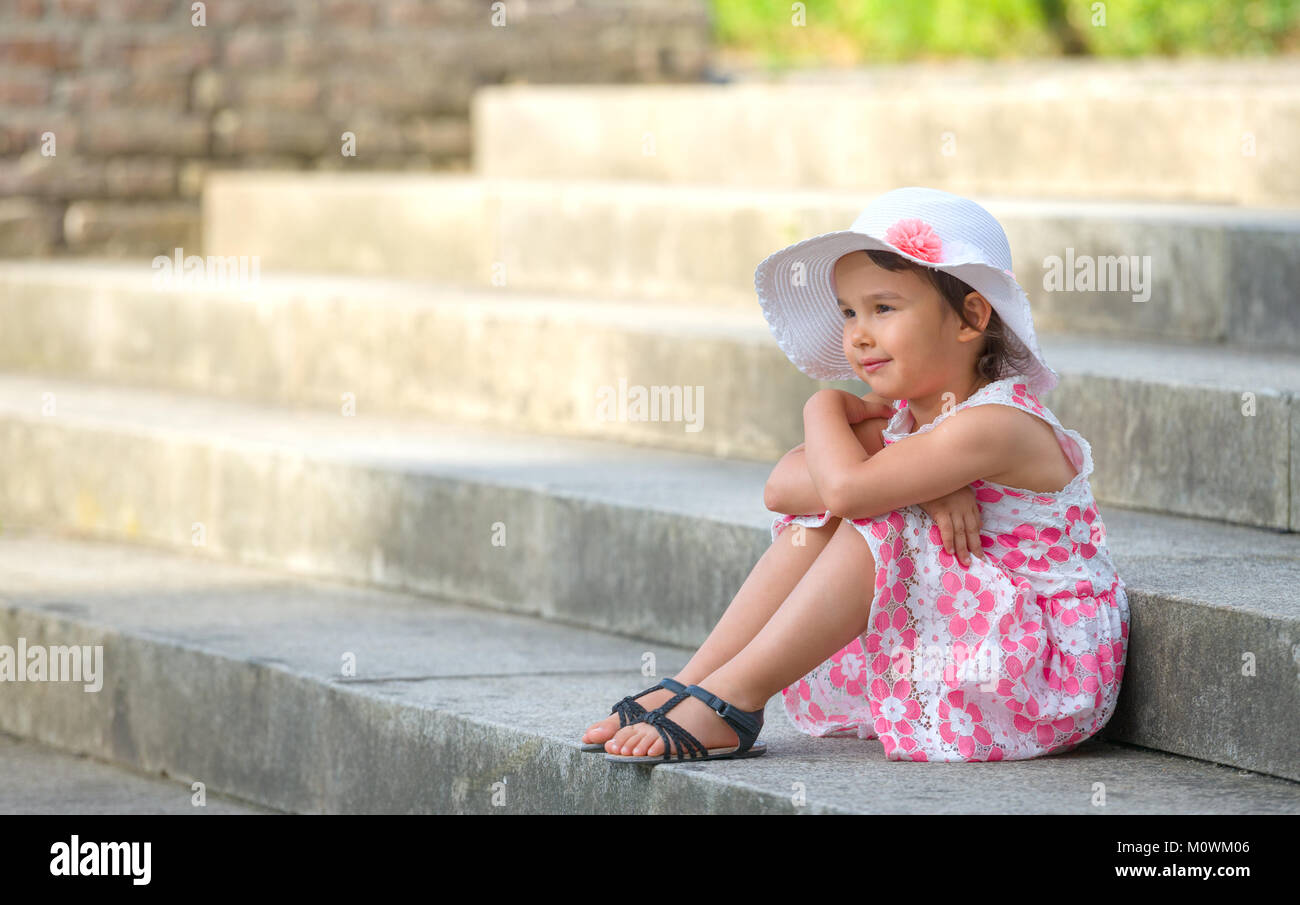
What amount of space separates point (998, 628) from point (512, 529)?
1269 millimetres

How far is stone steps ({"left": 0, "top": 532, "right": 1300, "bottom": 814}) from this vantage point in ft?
8.02

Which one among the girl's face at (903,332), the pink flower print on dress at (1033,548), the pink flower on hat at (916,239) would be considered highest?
the pink flower on hat at (916,239)

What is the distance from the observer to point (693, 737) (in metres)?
2.55

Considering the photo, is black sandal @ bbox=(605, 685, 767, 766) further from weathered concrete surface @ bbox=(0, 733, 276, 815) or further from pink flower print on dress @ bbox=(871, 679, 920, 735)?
weathered concrete surface @ bbox=(0, 733, 276, 815)

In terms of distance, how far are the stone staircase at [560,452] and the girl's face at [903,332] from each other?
0.44 m

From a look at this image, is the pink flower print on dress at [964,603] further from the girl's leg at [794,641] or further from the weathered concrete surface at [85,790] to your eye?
the weathered concrete surface at [85,790]

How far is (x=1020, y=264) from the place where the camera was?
13.3ft

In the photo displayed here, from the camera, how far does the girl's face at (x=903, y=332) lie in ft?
8.41

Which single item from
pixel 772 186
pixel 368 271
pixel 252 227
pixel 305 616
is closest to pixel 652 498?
pixel 305 616

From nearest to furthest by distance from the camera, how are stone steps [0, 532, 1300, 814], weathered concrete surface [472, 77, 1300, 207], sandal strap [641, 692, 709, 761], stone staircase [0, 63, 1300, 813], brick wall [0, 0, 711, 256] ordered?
stone steps [0, 532, 1300, 814] < sandal strap [641, 692, 709, 761] < stone staircase [0, 63, 1300, 813] < weathered concrete surface [472, 77, 1300, 207] < brick wall [0, 0, 711, 256]

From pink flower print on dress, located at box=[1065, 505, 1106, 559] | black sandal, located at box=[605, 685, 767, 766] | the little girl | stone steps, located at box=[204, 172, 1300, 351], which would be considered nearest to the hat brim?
the little girl

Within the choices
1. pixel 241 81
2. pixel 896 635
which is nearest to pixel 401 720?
pixel 896 635

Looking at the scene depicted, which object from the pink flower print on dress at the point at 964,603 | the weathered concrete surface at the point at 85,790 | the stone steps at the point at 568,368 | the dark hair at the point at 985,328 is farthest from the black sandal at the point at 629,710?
the stone steps at the point at 568,368

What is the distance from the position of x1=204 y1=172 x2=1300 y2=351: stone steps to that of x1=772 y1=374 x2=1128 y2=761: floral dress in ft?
4.16
